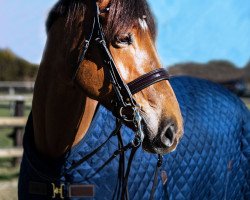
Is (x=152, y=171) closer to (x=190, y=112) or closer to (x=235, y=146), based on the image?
(x=190, y=112)

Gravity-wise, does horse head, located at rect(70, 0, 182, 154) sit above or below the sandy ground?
above

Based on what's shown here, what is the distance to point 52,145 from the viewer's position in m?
2.30

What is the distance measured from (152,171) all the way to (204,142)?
64 centimetres

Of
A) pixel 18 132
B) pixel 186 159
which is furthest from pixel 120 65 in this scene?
pixel 18 132

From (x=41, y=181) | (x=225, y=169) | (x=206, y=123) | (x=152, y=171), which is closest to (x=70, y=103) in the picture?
(x=41, y=181)

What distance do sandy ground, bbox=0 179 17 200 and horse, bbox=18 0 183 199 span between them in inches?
113

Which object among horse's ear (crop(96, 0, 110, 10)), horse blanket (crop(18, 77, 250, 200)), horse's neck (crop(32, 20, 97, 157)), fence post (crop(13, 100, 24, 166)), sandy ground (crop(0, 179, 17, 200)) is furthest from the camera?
fence post (crop(13, 100, 24, 166))

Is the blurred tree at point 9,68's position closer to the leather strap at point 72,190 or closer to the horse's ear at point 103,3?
the leather strap at point 72,190

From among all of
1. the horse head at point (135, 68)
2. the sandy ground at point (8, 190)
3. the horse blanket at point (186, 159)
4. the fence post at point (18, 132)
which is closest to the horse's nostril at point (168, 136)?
the horse head at point (135, 68)

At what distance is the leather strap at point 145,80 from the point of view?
194 centimetres

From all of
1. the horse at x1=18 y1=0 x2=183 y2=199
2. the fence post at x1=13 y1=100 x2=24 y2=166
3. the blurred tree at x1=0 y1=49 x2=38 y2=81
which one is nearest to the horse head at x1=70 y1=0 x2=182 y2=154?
the horse at x1=18 y1=0 x2=183 y2=199

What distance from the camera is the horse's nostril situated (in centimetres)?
194

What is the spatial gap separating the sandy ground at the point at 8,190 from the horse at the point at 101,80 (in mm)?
2872

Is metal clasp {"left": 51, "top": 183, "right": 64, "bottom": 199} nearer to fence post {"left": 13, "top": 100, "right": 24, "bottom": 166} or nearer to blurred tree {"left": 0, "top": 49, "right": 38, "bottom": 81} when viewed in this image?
fence post {"left": 13, "top": 100, "right": 24, "bottom": 166}
